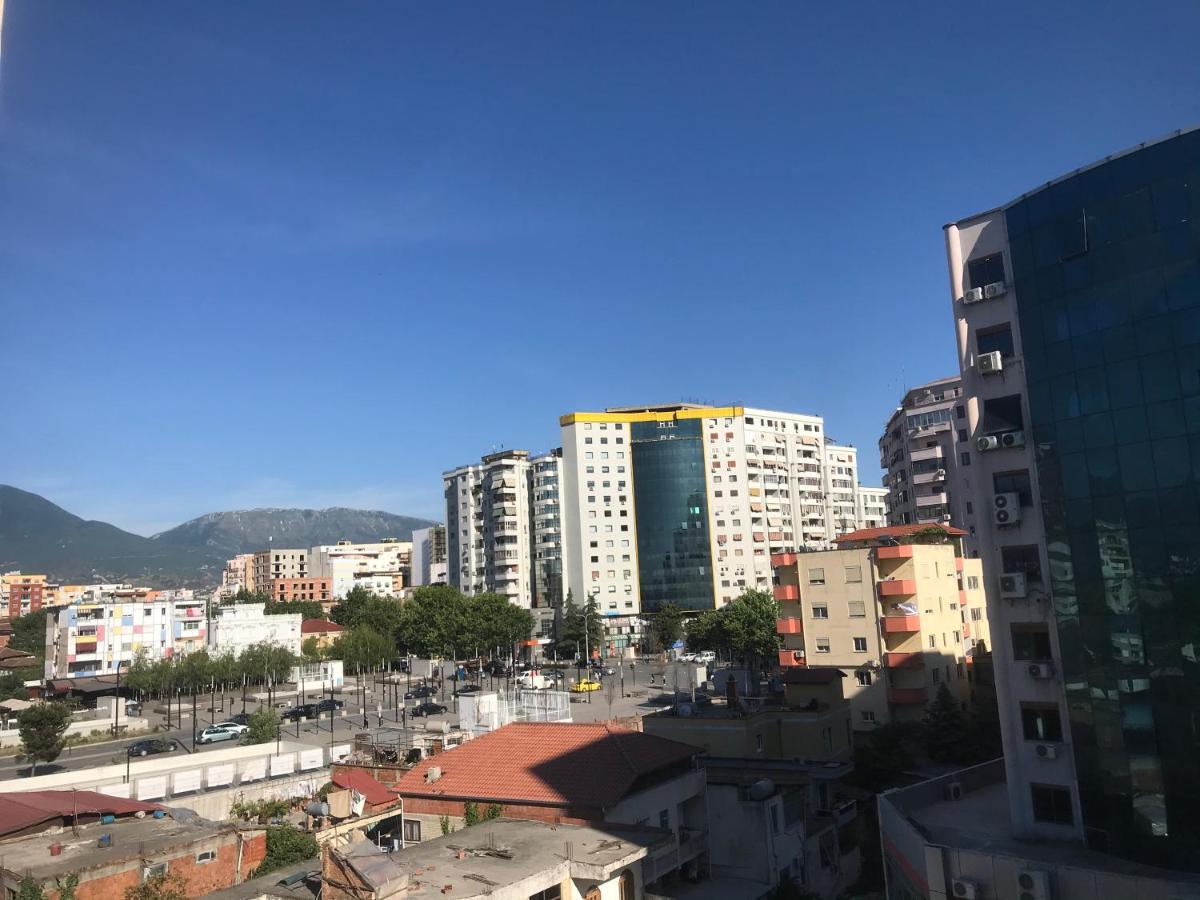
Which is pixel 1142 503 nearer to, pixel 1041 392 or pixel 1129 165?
pixel 1041 392

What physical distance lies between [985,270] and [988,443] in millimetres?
4578

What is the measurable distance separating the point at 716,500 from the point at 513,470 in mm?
25952

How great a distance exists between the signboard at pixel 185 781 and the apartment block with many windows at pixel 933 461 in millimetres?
52484

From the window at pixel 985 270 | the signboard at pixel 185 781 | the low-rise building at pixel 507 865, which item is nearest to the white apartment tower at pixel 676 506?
the signboard at pixel 185 781

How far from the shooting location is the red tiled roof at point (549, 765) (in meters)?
20.7

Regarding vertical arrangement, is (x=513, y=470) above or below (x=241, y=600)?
above

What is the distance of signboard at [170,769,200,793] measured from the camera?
97.2ft

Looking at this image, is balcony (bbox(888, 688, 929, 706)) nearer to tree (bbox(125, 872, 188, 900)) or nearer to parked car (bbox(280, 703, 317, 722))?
tree (bbox(125, 872, 188, 900))

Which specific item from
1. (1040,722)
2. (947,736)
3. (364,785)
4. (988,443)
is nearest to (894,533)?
(947,736)

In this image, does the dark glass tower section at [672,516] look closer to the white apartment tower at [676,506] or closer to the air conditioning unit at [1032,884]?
the white apartment tower at [676,506]

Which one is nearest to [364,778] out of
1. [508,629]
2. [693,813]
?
[693,813]

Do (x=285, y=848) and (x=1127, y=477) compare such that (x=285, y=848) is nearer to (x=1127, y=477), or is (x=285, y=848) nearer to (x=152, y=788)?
(x=152, y=788)

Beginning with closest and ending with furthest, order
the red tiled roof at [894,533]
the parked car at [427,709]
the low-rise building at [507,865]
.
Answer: the low-rise building at [507,865] < the red tiled roof at [894,533] < the parked car at [427,709]

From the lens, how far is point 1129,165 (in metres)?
18.7
